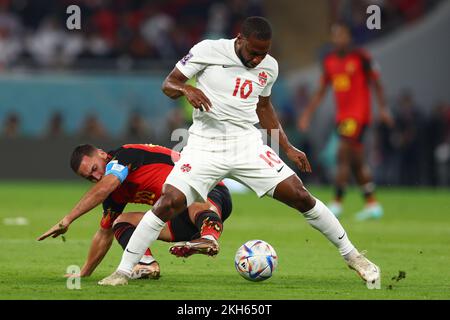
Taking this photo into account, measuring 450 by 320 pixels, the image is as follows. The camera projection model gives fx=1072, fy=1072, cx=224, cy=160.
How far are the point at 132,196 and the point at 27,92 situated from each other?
1582cm

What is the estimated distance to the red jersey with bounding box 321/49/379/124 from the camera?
16.0 metres

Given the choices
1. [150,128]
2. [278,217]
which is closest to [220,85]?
[278,217]

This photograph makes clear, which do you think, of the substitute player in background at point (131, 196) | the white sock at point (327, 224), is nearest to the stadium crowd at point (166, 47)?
the substitute player in background at point (131, 196)

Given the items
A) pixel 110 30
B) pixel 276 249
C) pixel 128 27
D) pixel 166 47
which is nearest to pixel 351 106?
pixel 276 249

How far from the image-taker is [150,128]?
24312 mm

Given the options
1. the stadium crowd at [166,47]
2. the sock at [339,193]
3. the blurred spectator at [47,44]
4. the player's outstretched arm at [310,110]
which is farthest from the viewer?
the blurred spectator at [47,44]

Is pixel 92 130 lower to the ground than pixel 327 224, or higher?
lower

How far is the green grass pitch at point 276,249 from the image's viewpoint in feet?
26.6

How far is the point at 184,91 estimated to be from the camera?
817cm

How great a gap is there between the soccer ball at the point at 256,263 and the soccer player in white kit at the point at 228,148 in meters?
0.48

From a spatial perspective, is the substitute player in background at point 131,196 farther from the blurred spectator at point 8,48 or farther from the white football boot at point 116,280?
the blurred spectator at point 8,48

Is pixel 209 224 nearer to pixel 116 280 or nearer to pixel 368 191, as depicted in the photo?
pixel 116 280

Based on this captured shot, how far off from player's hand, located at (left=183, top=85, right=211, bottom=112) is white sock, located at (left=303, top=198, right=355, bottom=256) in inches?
48.5

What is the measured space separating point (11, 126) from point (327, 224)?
16.2m
